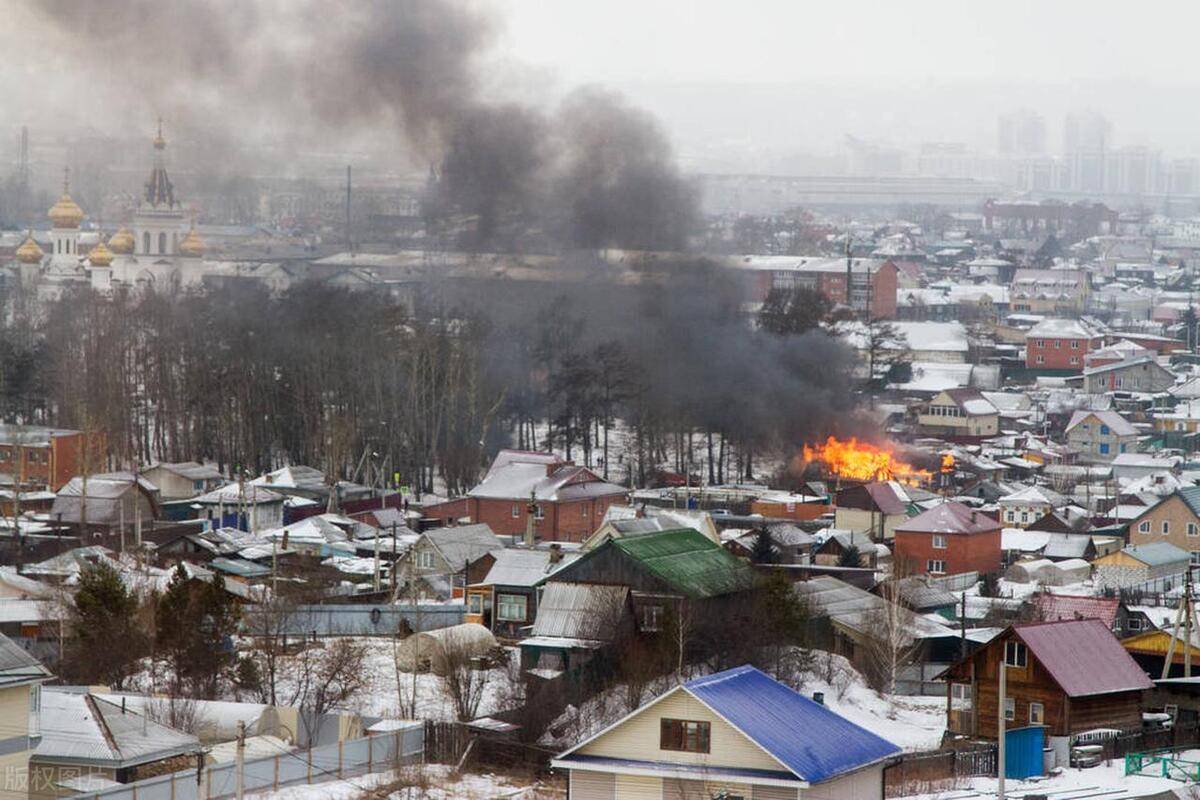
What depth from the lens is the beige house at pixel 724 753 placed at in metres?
19.6

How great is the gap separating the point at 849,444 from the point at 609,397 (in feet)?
16.9

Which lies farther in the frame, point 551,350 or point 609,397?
point 551,350

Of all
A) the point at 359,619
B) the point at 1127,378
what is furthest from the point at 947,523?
the point at 1127,378

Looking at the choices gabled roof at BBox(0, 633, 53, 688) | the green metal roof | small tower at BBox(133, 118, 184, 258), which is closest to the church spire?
small tower at BBox(133, 118, 184, 258)

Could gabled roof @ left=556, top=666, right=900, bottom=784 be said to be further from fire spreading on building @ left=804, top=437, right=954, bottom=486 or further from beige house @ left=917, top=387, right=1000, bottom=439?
beige house @ left=917, top=387, right=1000, bottom=439

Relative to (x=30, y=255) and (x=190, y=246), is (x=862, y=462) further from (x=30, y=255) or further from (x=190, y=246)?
(x=30, y=255)

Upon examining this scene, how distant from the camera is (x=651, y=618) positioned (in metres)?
28.9

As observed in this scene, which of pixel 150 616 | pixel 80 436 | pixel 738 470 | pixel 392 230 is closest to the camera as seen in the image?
pixel 150 616

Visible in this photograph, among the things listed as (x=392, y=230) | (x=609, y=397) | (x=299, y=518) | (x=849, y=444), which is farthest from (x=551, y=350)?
(x=392, y=230)

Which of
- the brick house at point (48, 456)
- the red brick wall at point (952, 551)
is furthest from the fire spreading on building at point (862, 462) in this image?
the brick house at point (48, 456)

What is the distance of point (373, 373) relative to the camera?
50281 millimetres

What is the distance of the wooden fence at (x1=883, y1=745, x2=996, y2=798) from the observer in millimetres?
22141

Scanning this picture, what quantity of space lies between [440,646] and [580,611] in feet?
6.32

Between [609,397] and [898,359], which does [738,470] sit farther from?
[898,359]
